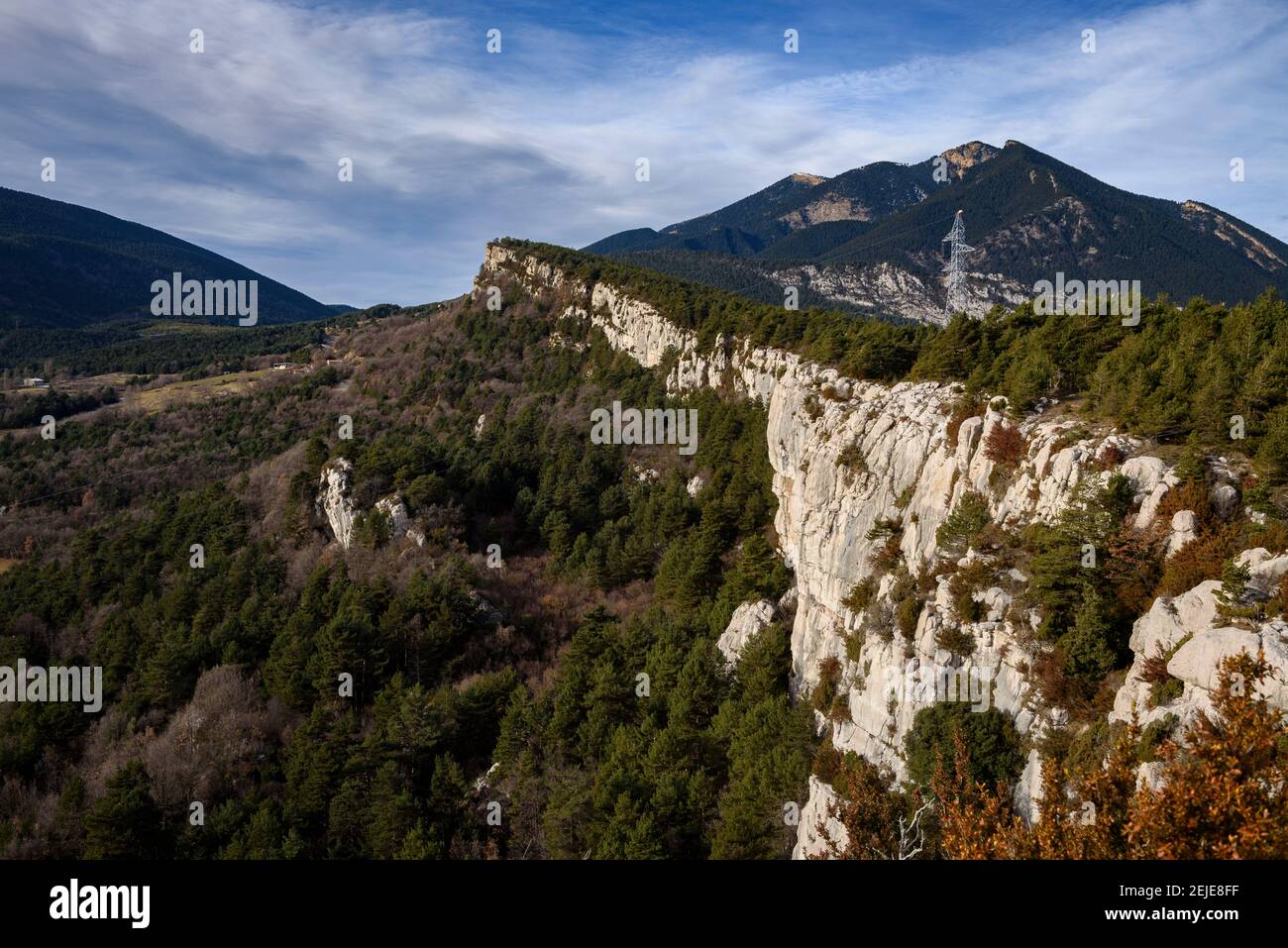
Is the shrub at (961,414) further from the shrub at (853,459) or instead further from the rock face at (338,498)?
the rock face at (338,498)

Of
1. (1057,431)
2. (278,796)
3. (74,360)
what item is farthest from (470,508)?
(74,360)

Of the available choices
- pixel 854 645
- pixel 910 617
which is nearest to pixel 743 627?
pixel 854 645

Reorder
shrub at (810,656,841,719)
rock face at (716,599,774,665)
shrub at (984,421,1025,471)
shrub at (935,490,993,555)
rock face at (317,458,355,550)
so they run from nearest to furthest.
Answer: shrub at (935,490,993,555)
shrub at (984,421,1025,471)
shrub at (810,656,841,719)
rock face at (716,599,774,665)
rock face at (317,458,355,550)

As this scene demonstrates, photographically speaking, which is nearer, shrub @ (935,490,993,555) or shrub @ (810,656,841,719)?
shrub @ (935,490,993,555)

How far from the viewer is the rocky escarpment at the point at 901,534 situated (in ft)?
59.0

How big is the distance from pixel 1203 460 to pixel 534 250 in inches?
3930

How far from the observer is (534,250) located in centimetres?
10444

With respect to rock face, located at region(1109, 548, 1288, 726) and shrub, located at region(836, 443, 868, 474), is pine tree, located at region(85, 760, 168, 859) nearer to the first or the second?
shrub, located at region(836, 443, 868, 474)

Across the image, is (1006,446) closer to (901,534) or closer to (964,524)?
(964,524)

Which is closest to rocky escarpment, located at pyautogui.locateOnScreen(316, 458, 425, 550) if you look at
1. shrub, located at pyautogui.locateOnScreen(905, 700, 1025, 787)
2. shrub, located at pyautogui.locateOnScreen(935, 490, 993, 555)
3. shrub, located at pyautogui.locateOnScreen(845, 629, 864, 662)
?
shrub, located at pyautogui.locateOnScreen(845, 629, 864, 662)

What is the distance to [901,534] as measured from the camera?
26.0 m

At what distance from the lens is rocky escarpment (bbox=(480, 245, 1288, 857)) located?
1798 cm

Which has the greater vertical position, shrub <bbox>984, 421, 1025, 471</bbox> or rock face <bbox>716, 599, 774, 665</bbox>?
shrub <bbox>984, 421, 1025, 471</bbox>
